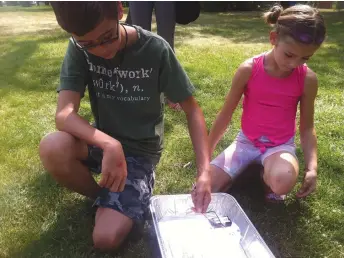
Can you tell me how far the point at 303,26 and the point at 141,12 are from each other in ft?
3.76

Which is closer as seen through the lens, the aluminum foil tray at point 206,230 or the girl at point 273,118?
the aluminum foil tray at point 206,230

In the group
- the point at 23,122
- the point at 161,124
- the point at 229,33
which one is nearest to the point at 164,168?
the point at 161,124

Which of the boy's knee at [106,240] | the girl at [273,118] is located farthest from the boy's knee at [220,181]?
the boy's knee at [106,240]

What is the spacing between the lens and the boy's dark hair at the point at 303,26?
138 centimetres

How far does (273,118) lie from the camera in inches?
62.8

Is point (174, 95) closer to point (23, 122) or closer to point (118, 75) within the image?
point (118, 75)

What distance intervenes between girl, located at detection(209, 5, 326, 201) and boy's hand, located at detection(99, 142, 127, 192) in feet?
1.83

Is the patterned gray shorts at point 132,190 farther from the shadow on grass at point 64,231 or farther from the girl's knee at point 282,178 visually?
the girl's knee at point 282,178

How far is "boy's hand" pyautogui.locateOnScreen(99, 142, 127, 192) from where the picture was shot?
1109 mm

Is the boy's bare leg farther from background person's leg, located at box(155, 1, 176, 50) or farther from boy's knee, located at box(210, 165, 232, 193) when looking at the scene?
background person's leg, located at box(155, 1, 176, 50)

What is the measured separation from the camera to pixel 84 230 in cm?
141

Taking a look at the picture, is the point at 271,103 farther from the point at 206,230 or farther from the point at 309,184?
the point at 206,230

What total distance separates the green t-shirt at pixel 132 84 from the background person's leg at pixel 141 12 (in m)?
0.96

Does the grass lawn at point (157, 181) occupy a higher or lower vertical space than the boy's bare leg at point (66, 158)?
lower
